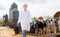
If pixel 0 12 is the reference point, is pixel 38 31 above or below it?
below

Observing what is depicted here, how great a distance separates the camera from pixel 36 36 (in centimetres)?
267

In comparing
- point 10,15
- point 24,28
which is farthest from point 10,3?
point 24,28

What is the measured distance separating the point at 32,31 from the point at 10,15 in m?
0.40

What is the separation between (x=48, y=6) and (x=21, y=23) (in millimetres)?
478

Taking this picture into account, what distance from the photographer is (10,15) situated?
105 inches

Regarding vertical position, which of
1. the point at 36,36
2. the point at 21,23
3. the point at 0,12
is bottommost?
the point at 36,36

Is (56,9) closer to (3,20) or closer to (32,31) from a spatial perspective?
(32,31)

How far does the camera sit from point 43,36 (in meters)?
2.65

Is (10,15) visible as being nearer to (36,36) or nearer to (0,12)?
(0,12)

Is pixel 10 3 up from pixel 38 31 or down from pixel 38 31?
up

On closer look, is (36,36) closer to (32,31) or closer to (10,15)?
(32,31)

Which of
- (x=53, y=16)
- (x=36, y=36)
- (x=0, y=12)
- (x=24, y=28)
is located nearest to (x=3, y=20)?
(x=0, y=12)

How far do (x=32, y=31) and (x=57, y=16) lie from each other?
1.39 feet

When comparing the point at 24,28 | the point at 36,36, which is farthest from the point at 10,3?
the point at 36,36
